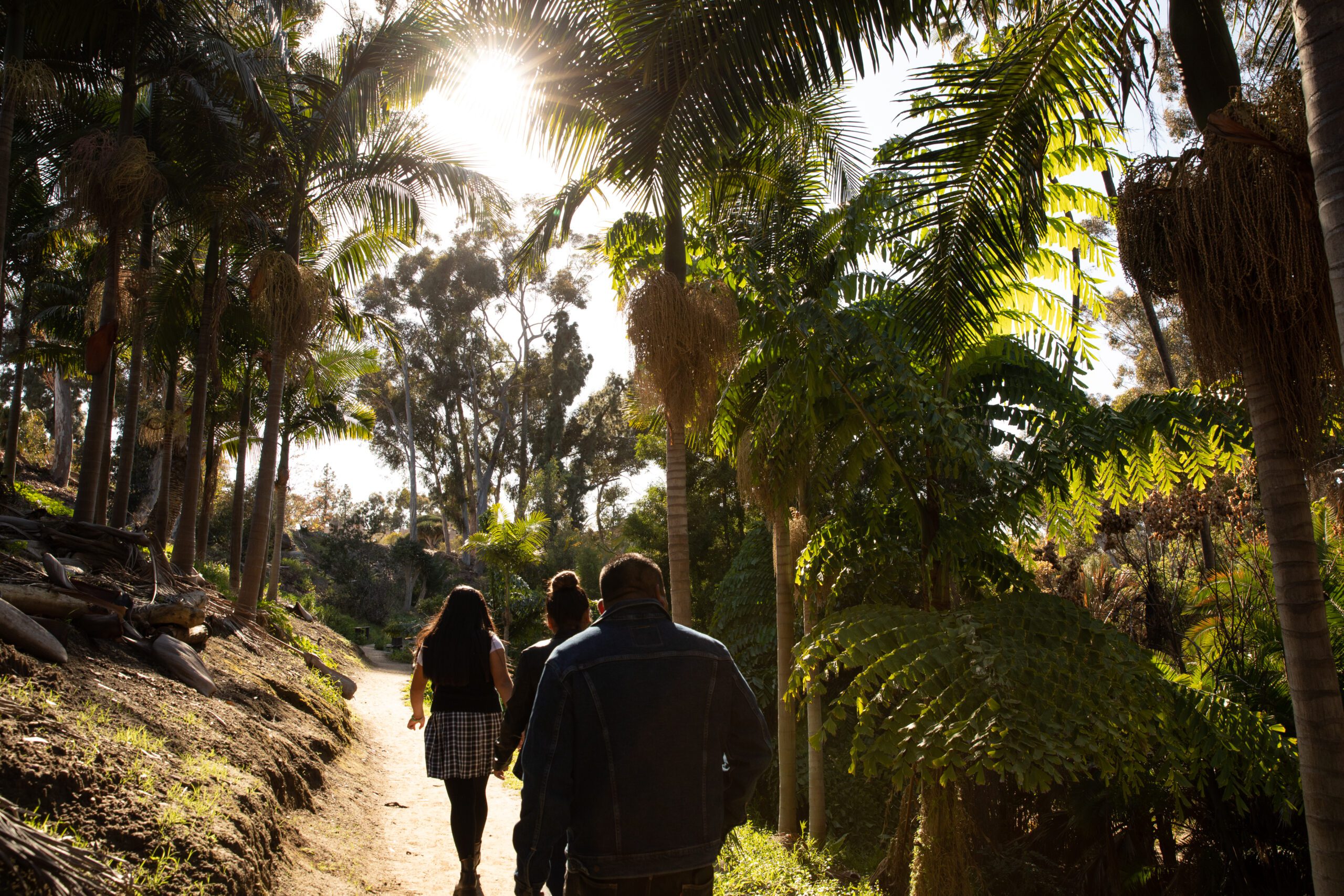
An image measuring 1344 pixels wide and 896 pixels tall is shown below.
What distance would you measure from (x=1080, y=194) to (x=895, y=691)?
4102 millimetres

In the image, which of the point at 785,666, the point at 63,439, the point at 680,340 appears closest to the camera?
the point at 680,340

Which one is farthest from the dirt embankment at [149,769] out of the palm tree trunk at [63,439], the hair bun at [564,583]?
the palm tree trunk at [63,439]

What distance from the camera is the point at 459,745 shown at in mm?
4340

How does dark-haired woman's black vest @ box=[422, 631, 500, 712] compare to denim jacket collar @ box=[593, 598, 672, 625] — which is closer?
denim jacket collar @ box=[593, 598, 672, 625]

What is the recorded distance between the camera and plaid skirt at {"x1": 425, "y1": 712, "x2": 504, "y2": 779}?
14.2ft

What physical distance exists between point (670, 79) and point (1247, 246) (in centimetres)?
287

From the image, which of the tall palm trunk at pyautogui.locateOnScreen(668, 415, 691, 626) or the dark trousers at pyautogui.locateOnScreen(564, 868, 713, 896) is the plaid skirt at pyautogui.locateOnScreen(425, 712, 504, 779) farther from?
the tall palm trunk at pyautogui.locateOnScreen(668, 415, 691, 626)

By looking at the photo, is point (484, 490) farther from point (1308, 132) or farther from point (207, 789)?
point (1308, 132)

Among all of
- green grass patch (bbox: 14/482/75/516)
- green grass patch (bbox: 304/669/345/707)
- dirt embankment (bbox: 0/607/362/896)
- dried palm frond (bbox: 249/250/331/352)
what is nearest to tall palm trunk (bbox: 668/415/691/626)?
dirt embankment (bbox: 0/607/362/896)

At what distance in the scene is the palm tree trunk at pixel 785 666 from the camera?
7.96 metres

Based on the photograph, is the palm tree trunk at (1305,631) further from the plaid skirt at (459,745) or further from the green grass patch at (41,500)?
the green grass patch at (41,500)

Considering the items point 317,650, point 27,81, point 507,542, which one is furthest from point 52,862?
point 507,542

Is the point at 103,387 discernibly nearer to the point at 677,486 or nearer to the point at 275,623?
A: the point at 275,623

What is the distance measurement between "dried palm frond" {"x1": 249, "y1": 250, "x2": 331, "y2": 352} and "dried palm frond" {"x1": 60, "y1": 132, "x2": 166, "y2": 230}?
1.38 metres
